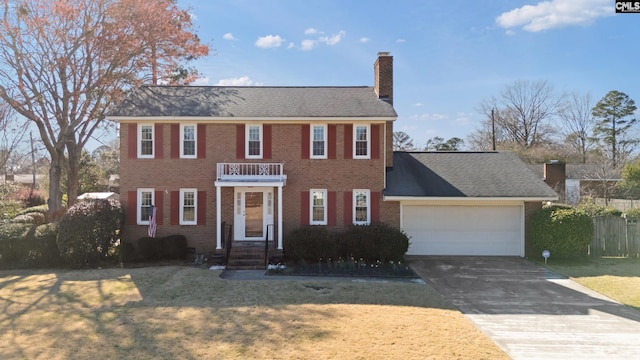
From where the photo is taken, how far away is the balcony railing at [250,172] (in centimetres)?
1600

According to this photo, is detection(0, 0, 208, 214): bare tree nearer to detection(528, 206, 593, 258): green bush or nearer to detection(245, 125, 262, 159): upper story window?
detection(245, 125, 262, 159): upper story window

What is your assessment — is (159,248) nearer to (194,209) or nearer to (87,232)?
(194,209)

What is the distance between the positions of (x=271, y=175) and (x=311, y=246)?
3.31m

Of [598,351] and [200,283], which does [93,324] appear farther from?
[598,351]

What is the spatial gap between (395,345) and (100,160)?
137ft

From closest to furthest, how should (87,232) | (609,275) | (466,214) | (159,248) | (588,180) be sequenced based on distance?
(609,275), (87,232), (159,248), (466,214), (588,180)

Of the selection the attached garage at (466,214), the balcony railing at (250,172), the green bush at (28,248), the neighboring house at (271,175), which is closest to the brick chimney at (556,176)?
the attached garage at (466,214)

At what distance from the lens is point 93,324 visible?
869 centimetres

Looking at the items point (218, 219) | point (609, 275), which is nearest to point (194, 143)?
point (218, 219)

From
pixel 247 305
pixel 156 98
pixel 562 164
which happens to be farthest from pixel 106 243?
pixel 562 164

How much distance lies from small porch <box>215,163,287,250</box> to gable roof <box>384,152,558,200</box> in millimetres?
4623

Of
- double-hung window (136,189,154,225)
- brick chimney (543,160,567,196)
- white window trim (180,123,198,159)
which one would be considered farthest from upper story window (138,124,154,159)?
brick chimney (543,160,567,196)

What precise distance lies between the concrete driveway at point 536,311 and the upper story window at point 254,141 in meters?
7.62

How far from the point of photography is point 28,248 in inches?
592
